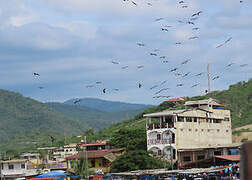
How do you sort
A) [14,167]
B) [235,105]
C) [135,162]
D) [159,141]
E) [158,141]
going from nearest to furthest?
[135,162] < [159,141] < [158,141] < [14,167] < [235,105]

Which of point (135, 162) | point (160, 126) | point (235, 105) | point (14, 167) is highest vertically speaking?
point (235, 105)

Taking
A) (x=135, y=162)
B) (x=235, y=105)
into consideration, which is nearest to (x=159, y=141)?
(x=135, y=162)

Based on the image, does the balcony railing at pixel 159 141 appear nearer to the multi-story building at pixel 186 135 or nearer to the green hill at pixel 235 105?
the multi-story building at pixel 186 135

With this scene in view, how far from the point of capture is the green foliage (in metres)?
51.0

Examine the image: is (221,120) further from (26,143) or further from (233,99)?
(26,143)

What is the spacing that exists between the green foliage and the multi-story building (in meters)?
5.46

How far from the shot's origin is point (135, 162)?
51.5 m

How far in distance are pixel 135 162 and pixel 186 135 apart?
11455mm

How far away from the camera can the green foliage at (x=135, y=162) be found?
167 feet

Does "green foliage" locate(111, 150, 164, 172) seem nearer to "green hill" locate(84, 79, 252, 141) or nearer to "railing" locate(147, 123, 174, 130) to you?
"railing" locate(147, 123, 174, 130)

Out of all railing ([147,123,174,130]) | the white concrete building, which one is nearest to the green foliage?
railing ([147,123,174,130])

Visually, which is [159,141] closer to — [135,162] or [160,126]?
[160,126]

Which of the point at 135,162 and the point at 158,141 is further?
the point at 158,141

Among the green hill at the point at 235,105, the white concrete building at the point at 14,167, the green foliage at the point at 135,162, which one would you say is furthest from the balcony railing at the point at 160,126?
the green hill at the point at 235,105
